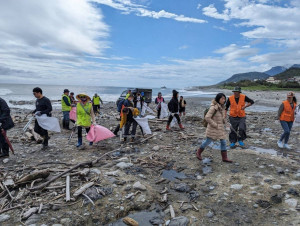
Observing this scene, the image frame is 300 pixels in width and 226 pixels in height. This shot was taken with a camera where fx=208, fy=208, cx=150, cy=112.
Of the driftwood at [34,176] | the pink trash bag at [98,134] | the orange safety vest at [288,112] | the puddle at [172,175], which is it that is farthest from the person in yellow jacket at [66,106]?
the orange safety vest at [288,112]

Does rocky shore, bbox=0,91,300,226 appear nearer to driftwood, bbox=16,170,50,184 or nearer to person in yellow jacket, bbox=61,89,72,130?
driftwood, bbox=16,170,50,184

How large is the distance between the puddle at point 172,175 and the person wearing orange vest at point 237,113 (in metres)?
2.97

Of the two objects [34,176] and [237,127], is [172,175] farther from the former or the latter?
[237,127]

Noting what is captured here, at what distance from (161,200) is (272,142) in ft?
20.7

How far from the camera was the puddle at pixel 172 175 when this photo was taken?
513cm

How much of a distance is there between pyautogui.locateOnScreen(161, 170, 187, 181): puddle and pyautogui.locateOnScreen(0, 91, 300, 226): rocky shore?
0.08ft

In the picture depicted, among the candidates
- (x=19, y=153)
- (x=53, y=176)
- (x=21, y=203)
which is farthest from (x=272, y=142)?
(x=19, y=153)

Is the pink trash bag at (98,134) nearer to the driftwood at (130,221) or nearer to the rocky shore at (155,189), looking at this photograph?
the rocky shore at (155,189)

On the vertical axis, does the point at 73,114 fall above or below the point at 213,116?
below

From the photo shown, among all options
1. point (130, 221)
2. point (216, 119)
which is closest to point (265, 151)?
point (216, 119)

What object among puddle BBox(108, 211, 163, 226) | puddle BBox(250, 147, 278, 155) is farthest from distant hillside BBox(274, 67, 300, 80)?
puddle BBox(108, 211, 163, 226)

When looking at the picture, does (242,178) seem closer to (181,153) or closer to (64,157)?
(181,153)

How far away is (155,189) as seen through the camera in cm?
445

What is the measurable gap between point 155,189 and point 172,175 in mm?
927
